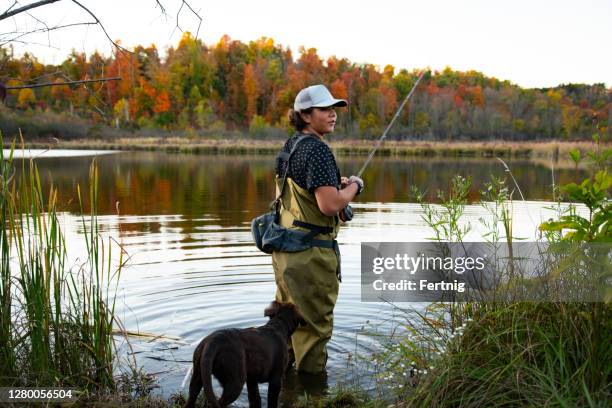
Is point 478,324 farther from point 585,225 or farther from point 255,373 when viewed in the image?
point 255,373

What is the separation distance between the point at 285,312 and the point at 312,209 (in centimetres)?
80

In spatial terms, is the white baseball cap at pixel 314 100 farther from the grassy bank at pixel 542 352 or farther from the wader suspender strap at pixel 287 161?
the grassy bank at pixel 542 352

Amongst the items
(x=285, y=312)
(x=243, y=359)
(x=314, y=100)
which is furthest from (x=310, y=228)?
(x=243, y=359)

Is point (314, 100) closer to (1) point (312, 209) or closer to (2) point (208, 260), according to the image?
(1) point (312, 209)

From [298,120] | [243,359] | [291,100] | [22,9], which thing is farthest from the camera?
[291,100]

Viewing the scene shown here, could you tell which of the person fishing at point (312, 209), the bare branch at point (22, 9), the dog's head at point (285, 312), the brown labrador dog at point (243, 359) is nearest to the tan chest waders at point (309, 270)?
the person fishing at point (312, 209)

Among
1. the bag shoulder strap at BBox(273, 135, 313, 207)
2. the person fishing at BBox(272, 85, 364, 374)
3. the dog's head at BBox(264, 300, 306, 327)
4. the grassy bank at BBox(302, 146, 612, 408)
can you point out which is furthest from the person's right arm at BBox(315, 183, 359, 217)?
the grassy bank at BBox(302, 146, 612, 408)

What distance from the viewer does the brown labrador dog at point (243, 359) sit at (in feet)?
12.0

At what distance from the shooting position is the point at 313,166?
4480 mm

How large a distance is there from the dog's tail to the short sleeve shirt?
140 cm

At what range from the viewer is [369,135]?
96875 mm

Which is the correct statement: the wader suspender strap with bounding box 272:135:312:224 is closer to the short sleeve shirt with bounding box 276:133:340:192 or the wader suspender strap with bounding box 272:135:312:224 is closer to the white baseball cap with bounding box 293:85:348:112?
the short sleeve shirt with bounding box 276:133:340:192

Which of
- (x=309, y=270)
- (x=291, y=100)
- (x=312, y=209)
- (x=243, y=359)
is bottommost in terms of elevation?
(x=243, y=359)

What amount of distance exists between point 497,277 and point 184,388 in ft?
8.00
